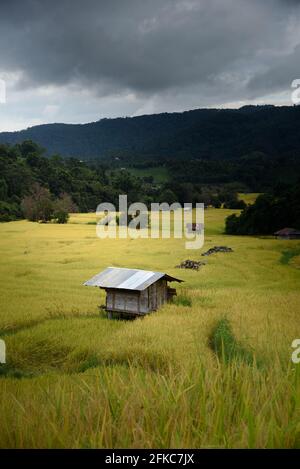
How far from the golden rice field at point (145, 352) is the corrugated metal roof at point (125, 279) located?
113 cm

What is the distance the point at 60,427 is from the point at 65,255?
26.2 m

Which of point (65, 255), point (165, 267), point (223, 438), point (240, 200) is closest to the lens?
point (223, 438)

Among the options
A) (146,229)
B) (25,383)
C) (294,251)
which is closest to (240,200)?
(146,229)

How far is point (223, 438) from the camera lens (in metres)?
1.87

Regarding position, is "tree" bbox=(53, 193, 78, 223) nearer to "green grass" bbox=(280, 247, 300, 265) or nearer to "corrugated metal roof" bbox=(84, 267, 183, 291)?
"green grass" bbox=(280, 247, 300, 265)

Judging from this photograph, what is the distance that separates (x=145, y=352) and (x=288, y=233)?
101ft

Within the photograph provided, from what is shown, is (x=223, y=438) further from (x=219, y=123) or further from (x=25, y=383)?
(x=219, y=123)

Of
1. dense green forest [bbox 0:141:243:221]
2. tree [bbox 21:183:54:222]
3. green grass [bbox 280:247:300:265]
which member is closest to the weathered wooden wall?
green grass [bbox 280:247:300:265]

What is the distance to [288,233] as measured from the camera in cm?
3681

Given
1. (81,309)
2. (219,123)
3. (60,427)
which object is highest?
(219,123)

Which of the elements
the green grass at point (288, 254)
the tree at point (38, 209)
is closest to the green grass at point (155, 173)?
the tree at point (38, 209)

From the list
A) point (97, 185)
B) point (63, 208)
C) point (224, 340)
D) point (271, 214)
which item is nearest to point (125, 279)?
point (224, 340)

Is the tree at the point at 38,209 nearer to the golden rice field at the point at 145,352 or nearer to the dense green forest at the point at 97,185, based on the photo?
the dense green forest at the point at 97,185

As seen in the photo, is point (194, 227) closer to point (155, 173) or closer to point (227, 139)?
point (155, 173)
